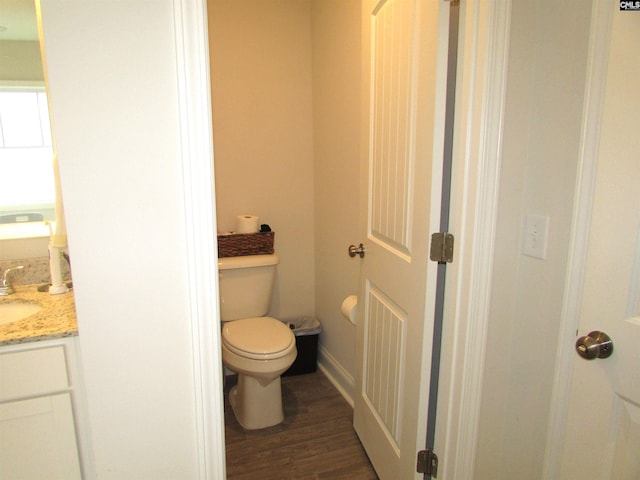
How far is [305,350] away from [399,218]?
1434 millimetres

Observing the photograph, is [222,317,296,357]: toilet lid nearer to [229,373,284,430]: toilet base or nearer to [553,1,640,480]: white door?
[229,373,284,430]: toilet base

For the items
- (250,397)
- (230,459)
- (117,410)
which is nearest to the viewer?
(117,410)

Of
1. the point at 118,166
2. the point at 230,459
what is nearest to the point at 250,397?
the point at 230,459

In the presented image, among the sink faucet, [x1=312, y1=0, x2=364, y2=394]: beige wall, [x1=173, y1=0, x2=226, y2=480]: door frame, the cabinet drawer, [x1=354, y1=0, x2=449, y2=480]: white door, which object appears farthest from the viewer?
[x1=312, y1=0, x2=364, y2=394]: beige wall

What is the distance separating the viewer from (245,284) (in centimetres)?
229

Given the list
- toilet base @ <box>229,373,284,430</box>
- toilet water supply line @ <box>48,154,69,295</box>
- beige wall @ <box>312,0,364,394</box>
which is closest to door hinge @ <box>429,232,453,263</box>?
beige wall @ <box>312,0,364,394</box>

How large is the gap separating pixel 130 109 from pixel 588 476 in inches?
54.3

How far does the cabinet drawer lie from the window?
67 centimetres

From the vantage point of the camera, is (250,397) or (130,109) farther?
(250,397)

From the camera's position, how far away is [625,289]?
887 millimetres

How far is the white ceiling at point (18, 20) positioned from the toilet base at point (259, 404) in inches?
64.5

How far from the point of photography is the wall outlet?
1103mm

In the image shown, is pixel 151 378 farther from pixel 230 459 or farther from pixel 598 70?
pixel 598 70

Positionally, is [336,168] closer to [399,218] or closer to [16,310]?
[399,218]
